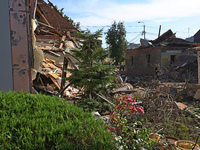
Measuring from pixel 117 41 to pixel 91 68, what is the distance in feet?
95.7

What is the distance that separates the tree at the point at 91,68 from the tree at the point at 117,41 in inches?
1054

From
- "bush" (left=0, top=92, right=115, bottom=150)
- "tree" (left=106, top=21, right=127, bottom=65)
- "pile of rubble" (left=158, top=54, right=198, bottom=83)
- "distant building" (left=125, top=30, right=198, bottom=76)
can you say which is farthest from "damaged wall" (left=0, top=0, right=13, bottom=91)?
"tree" (left=106, top=21, right=127, bottom=65)

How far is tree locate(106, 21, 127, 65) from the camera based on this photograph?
3347 cm

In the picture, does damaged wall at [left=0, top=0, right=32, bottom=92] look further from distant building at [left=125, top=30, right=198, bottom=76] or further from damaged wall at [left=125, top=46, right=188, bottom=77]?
distant building at [left=125, top=30, right=198, bottom=76]

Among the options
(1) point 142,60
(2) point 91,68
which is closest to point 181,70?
(1) point 142,60

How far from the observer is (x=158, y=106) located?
19.7 feet

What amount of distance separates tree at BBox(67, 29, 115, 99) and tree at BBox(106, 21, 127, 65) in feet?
87.8

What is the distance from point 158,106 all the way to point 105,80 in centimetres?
205

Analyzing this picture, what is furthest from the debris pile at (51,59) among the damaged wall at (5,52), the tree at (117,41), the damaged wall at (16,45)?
the tree at (117,41)

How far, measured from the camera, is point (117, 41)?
113 ft

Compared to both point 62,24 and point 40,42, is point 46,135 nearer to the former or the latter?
point 40,42

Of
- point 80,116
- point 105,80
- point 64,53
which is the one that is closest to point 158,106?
point 105,80

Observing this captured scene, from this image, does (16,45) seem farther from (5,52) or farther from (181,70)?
(181,70)

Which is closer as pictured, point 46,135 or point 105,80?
point 46,135
